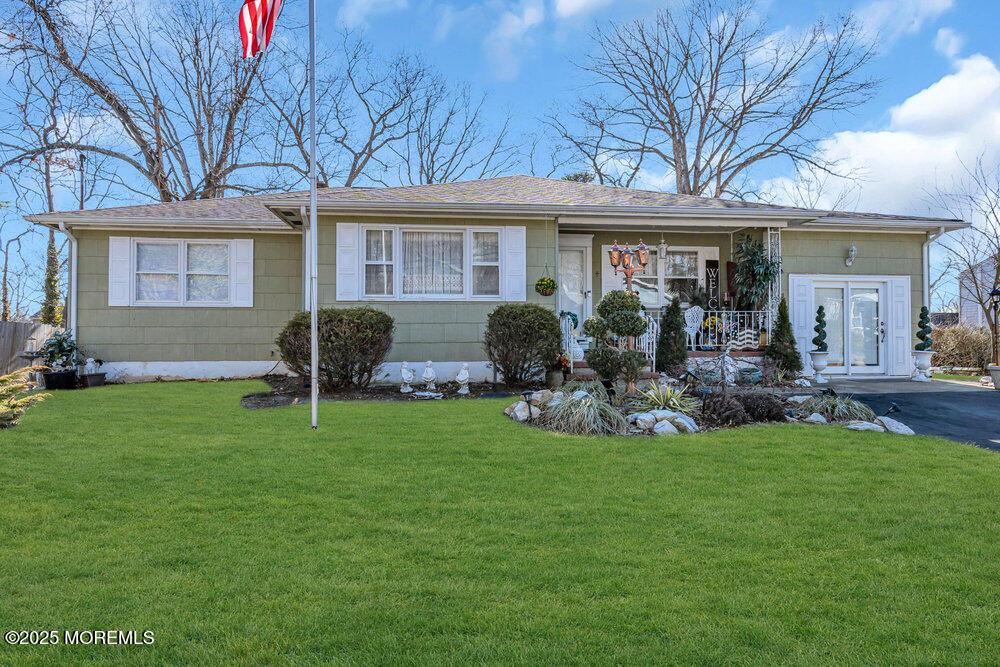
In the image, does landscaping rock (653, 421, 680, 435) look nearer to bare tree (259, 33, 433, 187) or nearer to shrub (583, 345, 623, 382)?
shrub (583, 345, 623, 382)

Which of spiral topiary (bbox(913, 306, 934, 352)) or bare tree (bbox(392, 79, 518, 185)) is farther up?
bare tree (bbox(392, 79, 518, 185))

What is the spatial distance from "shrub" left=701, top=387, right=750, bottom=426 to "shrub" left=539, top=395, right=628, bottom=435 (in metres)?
1.10

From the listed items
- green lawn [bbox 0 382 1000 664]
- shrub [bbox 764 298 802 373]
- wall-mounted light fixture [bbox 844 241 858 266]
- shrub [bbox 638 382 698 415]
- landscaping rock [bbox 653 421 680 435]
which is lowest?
green lawn [bbox 0 382 1000 664]

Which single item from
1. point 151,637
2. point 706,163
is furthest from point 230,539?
point 706,163

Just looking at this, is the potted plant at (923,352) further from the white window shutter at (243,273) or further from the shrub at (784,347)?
the white window shutter at (243,273)

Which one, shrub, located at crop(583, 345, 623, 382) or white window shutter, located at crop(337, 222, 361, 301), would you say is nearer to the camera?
shrub, located at crop(583, 345, 623, 382)

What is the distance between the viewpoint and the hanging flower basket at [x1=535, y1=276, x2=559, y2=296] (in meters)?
10.2

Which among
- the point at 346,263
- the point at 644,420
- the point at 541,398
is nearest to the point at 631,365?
the point at 541,398

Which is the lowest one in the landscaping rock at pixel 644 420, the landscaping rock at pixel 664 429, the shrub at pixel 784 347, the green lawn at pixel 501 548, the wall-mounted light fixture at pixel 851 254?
the green lawn at pixel 501 548

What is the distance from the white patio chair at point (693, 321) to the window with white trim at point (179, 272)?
827 cm

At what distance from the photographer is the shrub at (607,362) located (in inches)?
322

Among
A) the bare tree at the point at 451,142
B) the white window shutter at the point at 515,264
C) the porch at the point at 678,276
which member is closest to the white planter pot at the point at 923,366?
the porch at the point at 678,276

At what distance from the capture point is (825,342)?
11.2 m

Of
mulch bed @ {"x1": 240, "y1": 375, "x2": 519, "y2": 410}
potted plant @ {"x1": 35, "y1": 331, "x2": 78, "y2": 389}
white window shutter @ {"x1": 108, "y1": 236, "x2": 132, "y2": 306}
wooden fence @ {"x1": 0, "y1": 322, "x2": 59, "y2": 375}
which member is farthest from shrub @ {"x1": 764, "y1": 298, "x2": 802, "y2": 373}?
wooden fence @ {"x1": 0, "y1": 322, "x2": 59, "y2": 375}
